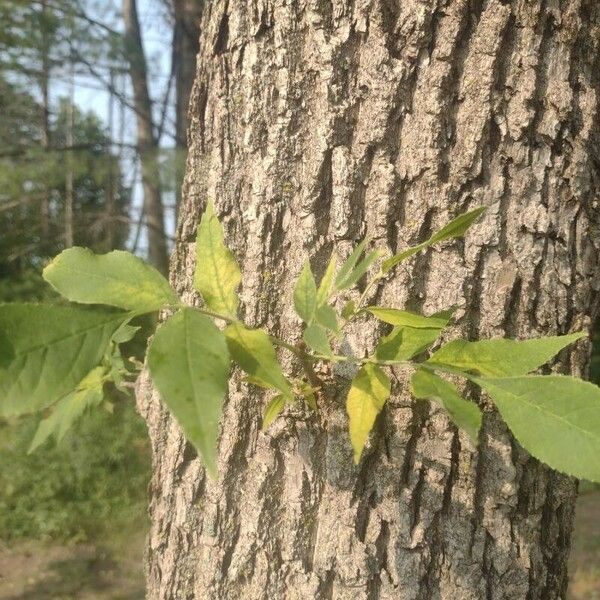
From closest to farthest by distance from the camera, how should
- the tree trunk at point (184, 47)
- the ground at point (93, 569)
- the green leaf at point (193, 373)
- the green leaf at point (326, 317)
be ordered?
1. the green leaf at point (193, 373)
2. the green leaf at point (326, 317)
3. the ground at point (93, 569)
4. the tree trunk at point (184, 47)

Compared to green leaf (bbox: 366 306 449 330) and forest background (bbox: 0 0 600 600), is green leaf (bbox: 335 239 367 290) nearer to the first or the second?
green leaf (bbox: 366 306 449 330)

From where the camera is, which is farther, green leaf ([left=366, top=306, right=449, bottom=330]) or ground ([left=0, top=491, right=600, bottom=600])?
ground ([left=0, top=491, right=600, bottom=600])

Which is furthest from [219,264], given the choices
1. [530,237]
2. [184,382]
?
[530,237]

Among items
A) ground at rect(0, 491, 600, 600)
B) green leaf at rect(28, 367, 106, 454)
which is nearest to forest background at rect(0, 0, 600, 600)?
ground at rect(0, 491, 600, 600)

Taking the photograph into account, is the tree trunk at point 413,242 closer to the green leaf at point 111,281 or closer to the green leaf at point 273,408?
the green leaf at point 273,408

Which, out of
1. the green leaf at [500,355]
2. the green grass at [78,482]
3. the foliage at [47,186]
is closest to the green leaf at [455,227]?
the green leaf at [500,355]

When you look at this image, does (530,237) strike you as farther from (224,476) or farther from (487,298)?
(224,476)

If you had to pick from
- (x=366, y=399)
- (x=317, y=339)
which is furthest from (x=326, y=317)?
(x=366, y=399)

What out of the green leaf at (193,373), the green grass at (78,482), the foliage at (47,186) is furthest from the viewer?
the foliage at (47,186)
